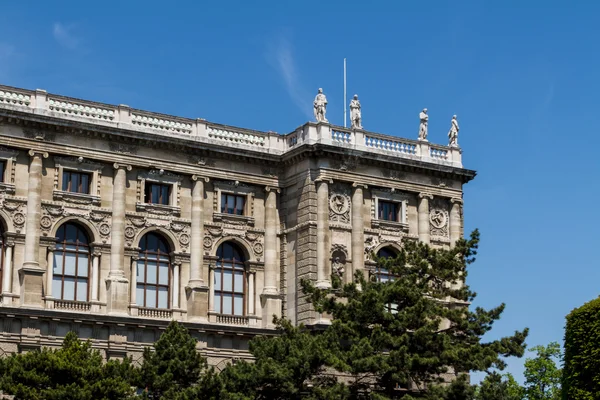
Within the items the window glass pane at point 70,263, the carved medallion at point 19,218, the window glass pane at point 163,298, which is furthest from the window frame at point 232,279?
the carved medallion at point 19,218

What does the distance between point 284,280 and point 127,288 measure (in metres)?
8.11

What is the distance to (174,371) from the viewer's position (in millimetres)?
46969

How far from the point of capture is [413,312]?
160 feet

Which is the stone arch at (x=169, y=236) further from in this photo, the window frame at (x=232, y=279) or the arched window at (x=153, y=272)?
the window frame at (x=232, y=279)

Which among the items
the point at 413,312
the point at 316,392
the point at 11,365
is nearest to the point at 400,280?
the point at 413,312

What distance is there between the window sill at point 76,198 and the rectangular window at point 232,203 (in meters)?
6.48

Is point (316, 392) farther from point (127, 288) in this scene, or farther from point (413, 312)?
point (127, 288)

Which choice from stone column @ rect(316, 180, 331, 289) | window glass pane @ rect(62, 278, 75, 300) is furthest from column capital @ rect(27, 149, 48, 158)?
stone column @ rect(316, 180, 331, 289)

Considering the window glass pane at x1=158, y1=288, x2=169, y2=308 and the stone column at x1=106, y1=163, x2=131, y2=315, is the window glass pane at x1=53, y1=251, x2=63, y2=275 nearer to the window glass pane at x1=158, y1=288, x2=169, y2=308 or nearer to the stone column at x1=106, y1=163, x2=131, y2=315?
the stone column at x1=106, y1=163, x2=131, y2=315

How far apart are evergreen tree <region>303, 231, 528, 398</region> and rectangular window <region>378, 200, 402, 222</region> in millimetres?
10085

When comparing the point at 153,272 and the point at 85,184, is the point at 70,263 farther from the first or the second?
the point at 153,272

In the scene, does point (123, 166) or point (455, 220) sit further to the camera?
point (455, 220)

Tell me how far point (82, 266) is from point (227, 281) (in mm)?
7226

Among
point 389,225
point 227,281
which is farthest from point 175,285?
point 389,225
